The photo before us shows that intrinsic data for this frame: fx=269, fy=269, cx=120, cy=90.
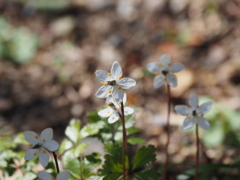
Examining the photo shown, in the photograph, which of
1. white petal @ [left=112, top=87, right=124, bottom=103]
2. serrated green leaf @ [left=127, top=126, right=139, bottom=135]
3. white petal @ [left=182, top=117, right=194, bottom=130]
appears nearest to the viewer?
white petal @ [left=112, top=87, right=124, bottom=103]

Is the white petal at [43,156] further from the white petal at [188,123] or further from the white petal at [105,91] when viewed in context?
the white petal at [188,123]

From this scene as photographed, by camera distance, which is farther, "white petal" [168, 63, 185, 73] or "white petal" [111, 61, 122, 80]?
"white petal" [168, 63, 185, 73]

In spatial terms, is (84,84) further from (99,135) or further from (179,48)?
(99,135)

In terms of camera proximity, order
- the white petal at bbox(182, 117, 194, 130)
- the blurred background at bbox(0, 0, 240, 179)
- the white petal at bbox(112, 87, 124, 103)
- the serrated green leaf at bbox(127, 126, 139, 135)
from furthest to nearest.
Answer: the blurred background at bbox(0, 0, 240, 179) < the serrated green leaf at bbox(127, 126, 139, 135) < the white petal at bbox(182, 117, 194, 130) < the white petal at bbox(112, 87, 124, 103)

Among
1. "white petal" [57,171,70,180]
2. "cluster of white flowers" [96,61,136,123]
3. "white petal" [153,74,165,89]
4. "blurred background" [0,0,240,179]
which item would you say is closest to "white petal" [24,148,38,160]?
"white petal" [57,171,70,180]

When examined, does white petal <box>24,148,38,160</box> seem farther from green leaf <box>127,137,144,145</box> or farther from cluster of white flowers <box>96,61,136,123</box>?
green leaf <box>127,137,144,145</box>

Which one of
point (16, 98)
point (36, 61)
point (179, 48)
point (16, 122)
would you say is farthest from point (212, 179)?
point (36, 61)

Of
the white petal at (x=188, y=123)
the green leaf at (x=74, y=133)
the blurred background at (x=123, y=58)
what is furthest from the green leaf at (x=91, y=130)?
the blurred background at (x=123, y=58)
